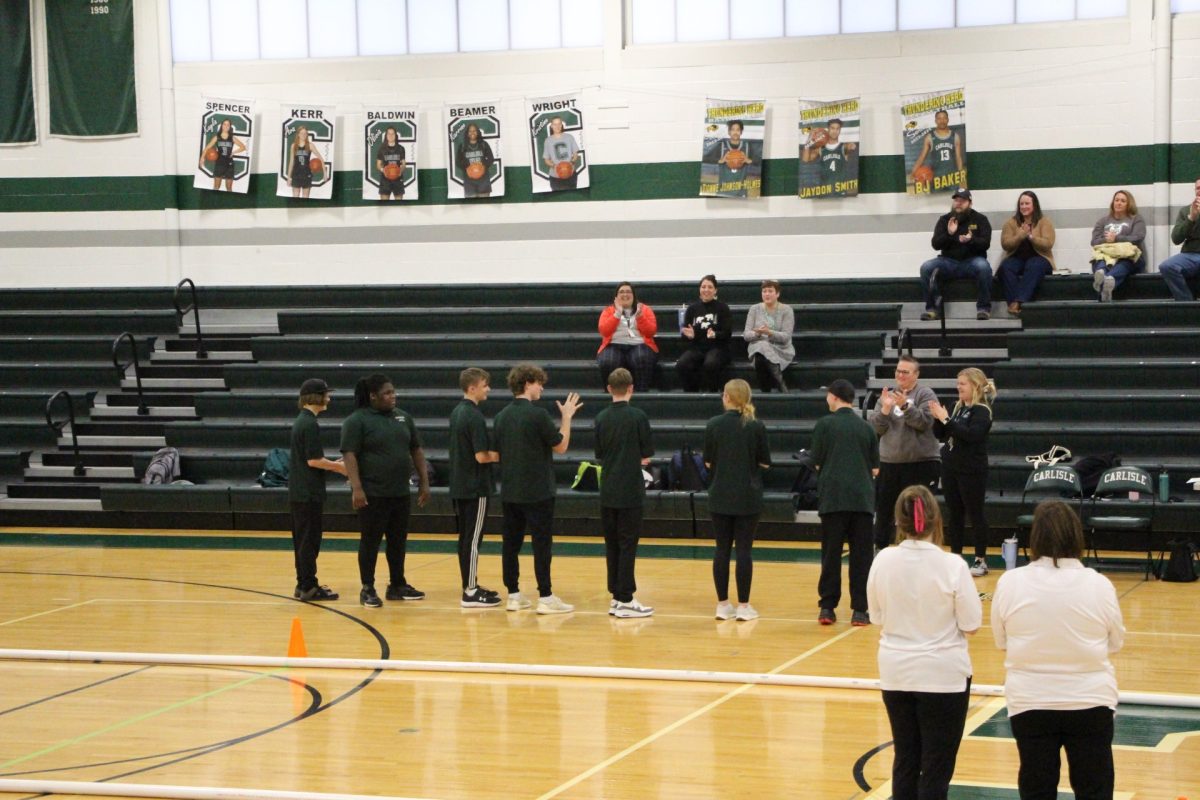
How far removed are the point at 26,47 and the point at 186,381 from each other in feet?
17.3

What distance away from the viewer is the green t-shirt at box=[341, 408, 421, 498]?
1020 cm

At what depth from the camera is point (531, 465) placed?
9734 millimetres

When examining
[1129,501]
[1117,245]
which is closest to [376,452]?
[1129,501]

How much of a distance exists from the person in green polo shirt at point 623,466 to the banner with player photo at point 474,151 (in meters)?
8.18

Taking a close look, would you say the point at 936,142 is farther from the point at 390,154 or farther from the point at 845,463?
the point at 845,463

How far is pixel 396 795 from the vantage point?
601 cm

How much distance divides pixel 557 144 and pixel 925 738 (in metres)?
13.0

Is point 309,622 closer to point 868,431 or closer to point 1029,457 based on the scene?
point 868,431

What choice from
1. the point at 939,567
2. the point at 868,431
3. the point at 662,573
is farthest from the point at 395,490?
the point at 939,567

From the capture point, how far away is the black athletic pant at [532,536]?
9805 millimetres

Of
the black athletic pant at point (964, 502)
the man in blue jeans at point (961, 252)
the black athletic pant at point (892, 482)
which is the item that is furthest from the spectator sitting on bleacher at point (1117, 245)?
the black athletic pant at point (892, 482)

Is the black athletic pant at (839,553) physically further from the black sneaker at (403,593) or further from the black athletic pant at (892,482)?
the black sneaker at (403,593)

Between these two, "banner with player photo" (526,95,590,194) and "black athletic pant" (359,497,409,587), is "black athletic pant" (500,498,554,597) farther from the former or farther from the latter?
"banner with player photo" (526,95,590,194)

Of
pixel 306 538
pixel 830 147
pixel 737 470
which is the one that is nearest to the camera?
pixel 737 470
